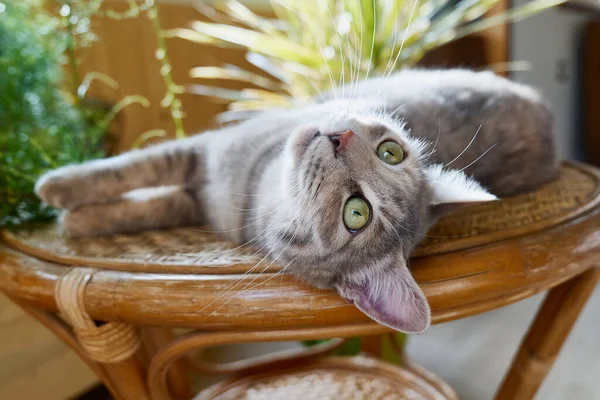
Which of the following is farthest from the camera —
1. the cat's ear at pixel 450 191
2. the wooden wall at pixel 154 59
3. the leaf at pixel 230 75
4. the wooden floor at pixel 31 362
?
the wooden wall at pixel 154 59

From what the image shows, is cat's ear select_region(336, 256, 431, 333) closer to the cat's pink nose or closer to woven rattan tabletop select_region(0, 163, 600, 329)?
woven rattan tabletop select_region(0, 163, 600, 329)

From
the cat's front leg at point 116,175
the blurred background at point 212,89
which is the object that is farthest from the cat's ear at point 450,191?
the cat's front leg at point 116,175

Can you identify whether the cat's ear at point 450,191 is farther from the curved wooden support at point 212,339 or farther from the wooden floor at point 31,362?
the wooden floor at point 31,362

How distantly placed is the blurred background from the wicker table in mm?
262

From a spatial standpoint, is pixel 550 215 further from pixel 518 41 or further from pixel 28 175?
pixel 518 41

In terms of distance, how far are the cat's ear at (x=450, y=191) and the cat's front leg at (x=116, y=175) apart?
1.40 ft

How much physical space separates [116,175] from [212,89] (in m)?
1.11

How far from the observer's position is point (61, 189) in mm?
786

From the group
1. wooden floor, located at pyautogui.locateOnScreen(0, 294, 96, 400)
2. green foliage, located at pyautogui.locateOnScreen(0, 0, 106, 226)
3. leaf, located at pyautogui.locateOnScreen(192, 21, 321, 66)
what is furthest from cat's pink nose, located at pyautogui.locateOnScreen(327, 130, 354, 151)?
wooden floor, located at pyautogui.locateOnScreen(0, 294, 96, 400)

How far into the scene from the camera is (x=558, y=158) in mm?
913

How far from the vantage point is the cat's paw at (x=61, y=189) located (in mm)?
777

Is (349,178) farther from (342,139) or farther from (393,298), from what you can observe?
(393,298)

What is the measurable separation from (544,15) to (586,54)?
0.42 meters

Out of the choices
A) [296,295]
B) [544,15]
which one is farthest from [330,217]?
[544,15]
